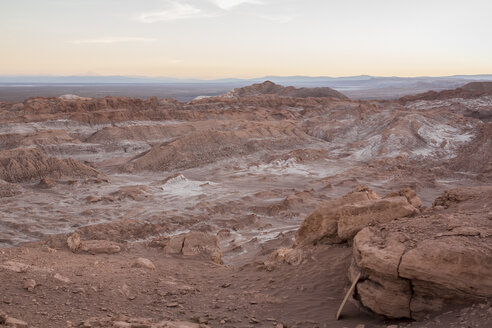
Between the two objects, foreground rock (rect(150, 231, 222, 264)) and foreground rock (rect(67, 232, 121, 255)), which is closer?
foreground rock (rect(67, 232, 121, 255))

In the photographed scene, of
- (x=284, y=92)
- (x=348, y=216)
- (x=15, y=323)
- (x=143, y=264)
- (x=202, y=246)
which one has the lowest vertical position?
(x=202, y=246)

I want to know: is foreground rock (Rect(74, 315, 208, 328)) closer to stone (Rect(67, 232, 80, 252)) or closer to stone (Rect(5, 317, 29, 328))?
stone (Rect(5, 317, 29, 328))

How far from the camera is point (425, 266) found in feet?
15.6

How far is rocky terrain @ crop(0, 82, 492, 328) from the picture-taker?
500cm

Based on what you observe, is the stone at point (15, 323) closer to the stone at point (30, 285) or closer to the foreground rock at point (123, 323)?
the foreground rock at point (123, 323)

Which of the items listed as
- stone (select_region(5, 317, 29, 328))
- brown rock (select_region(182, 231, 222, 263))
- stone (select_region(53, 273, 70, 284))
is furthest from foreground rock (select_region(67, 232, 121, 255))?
stone (select_region(5, 317, 29, 328))

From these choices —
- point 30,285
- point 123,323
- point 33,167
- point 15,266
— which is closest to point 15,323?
point 123,323

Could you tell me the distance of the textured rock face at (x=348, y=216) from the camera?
7.10 meters

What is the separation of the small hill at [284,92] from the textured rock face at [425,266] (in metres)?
50.8

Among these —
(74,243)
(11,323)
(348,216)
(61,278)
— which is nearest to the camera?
(11,323)

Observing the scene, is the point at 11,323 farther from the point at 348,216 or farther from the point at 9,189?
the point at 9,189

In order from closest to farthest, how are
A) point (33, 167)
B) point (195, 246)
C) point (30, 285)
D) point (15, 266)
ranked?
1. point (30, 285)
2. point (15, 266)
3. point (195, 246)
4. point (33, 167)

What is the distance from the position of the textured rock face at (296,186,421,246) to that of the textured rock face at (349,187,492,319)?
136 cm

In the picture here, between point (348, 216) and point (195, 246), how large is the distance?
3.77m
